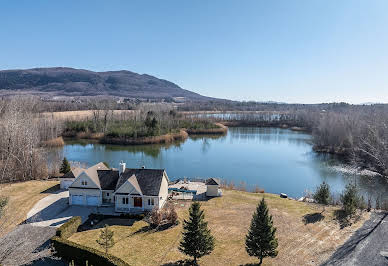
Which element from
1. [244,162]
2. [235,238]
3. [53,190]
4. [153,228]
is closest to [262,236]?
A: [235,238]

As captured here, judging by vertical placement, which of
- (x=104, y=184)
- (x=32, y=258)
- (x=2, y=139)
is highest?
(x=2, y=139)

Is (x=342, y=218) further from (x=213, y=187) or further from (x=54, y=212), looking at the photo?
(x=54, y=212)

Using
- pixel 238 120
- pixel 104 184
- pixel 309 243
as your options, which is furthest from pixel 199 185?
pixel 238 120

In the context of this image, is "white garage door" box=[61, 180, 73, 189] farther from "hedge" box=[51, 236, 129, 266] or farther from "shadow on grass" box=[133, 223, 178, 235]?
"shadow on grass" box=[133, 223, 178, 235]

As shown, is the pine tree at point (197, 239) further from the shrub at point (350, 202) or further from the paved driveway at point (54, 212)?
the shrub at point (350, 202)

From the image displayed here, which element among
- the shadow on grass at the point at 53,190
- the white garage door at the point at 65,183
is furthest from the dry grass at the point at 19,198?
the white garage door at the point at 65,183

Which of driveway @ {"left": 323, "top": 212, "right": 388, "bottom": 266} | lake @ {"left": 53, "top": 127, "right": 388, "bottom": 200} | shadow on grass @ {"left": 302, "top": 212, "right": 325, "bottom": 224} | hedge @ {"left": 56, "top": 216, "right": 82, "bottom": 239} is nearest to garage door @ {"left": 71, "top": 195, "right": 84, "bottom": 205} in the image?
hedge @ {"left": 56, "top": 216, "right": 82, "bottom": 239}

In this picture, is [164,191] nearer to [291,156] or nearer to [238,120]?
[291,156]

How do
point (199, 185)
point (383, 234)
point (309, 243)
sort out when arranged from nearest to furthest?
point (309, 243) < point (383, 234) < point (199, 185)
